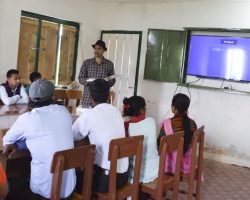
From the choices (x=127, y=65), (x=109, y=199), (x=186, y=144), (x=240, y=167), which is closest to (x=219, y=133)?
(x=240, y=167)

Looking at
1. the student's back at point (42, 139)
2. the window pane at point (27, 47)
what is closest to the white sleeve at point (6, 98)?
the window pane at point (27, 47)

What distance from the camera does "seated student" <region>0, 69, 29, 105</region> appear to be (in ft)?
13.7

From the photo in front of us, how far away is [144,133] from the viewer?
268 centimetres

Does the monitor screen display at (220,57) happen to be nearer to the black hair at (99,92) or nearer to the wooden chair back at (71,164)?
the black hair at (99,92)

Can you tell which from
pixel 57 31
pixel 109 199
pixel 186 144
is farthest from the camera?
pixel 57 31

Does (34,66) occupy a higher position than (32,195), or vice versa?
(34,66)

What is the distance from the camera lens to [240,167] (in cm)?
527

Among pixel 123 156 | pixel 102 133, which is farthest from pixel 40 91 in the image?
pixel 123 156

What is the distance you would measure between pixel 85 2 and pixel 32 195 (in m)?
4.73

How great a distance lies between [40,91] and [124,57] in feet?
14.2

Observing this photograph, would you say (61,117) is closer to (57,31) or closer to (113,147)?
(113,147)

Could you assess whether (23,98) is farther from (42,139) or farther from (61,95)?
(42,139)

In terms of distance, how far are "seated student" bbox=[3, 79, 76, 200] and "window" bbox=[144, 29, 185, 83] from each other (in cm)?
385

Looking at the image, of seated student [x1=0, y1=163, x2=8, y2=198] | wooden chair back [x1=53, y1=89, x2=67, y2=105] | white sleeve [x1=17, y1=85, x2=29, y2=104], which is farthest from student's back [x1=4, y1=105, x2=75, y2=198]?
wooden chair back [x1=53, y1=89, x2=67, y2=105]
